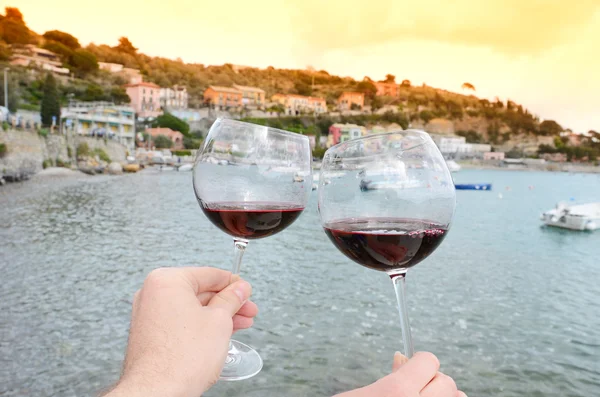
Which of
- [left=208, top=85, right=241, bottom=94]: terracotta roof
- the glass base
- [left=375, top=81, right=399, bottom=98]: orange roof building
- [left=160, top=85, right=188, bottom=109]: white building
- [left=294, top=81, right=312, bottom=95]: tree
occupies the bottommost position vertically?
the glass base

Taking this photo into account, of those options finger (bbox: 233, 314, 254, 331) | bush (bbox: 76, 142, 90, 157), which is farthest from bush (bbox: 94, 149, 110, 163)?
finger (bbox: 233, 314, 254, 331)

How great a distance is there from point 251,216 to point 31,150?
22.4m

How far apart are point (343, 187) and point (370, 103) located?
62.8m

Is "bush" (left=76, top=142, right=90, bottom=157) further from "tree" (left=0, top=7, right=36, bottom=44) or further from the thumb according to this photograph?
the thumb

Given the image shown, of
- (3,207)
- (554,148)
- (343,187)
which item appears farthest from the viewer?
(554,148)

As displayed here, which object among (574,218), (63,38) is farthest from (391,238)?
(63,38)

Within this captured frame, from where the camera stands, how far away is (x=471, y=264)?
6.86m

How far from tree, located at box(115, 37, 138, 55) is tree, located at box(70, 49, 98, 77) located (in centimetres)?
645

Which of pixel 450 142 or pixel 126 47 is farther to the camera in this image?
pixel 450 142

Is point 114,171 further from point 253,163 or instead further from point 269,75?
point 269,75

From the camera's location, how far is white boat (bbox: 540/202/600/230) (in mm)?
11594

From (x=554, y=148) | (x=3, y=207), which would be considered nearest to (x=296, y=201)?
(x=3, y=207)

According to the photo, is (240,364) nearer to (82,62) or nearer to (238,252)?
(238,252)

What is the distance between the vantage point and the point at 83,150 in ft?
82.0
